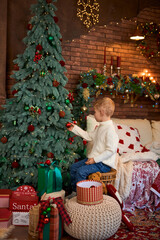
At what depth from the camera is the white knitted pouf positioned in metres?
2.49

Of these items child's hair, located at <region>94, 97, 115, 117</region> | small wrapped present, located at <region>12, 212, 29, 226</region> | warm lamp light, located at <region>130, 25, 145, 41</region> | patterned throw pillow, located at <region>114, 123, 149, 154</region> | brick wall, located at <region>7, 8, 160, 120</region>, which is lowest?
small wrapped present, located at <region>12, 212, 29, 226</region>

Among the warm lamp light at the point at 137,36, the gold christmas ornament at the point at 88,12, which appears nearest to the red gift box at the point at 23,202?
the gold christmas ornament at the point at 88,12

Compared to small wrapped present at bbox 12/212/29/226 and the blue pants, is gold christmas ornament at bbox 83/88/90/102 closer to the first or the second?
the blue pants

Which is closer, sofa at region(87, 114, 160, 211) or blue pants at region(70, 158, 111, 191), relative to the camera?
blue pants at region(70, 158, 111, 191)

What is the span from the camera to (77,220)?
8.25ft

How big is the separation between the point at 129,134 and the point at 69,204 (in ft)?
6.53

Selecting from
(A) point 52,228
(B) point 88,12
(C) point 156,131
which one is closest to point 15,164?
(A) point 52,228

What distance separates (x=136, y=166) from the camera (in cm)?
369

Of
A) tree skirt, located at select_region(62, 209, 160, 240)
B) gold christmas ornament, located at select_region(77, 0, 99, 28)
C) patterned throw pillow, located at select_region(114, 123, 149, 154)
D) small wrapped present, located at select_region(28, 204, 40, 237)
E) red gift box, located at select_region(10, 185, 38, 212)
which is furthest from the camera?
gold christmas ornament, located at select_region(77, 0, 99, 28)

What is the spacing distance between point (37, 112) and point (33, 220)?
120 centimetres

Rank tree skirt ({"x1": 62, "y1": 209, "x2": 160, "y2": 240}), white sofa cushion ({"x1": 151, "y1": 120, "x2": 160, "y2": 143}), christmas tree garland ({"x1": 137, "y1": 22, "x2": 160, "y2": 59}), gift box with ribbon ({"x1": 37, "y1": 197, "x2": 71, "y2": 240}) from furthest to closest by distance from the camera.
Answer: christmas tree garland ({"x1": 137, "y1": 22, "x2": 160, "y2": 59}) < white sofa cushion ({"x1": 151, "y1": 120, "x2": 160, "y2": 143}) < tree skirt ({"x1": 62, "y1": 209, "x2": 160, "y2": 240}) < gift box with ribbon ({"x1": 37, "y1": 197, "x2": 71, "y2": 240})

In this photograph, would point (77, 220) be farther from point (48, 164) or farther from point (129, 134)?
point (129, 134)

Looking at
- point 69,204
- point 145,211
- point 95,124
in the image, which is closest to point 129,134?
point 95,124

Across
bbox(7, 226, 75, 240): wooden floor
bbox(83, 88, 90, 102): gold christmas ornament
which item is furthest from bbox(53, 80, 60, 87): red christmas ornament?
bbox(7, 226, 75, 240): wooden floor
